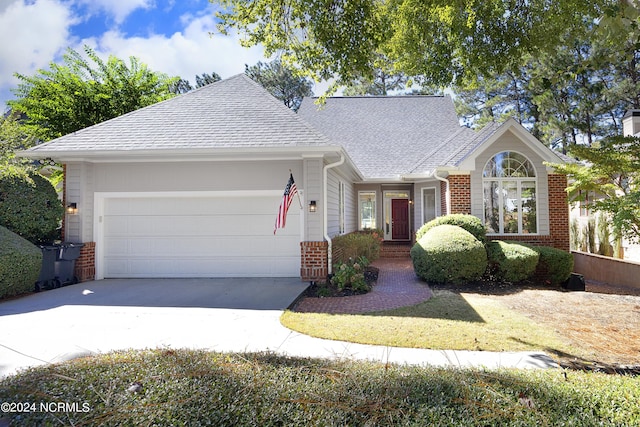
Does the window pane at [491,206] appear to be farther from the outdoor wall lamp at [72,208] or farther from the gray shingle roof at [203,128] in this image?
the outdoor wall lamp at [72,208]

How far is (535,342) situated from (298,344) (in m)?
3.27

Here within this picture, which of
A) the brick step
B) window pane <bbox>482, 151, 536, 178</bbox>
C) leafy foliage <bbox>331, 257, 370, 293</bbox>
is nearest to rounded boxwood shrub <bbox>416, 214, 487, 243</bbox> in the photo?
window pane <bbox>482, 151, 536, 178</bbox>

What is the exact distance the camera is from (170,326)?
223 inches

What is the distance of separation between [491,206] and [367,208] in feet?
20.4

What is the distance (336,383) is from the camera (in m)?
2.49

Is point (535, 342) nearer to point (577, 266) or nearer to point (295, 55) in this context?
point (295, 55)

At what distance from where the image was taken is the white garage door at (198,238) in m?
9.49

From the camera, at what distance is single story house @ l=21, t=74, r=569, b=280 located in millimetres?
8898

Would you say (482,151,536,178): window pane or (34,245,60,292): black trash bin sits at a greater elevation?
(482,151,536,178): window pane

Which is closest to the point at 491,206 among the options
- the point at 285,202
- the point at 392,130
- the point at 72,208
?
the point at 285,202

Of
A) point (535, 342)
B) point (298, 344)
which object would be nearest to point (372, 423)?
point (298, 344)

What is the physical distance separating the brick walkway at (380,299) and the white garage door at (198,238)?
7.07 feet

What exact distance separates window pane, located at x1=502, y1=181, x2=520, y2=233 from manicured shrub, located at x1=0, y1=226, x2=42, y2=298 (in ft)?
40.7

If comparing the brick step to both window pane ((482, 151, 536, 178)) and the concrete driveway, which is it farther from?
the concrete driveway
